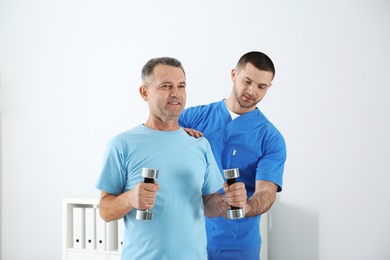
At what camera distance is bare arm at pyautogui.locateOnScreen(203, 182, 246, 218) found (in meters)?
1.50

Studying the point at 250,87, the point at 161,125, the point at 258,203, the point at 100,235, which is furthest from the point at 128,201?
the point at 100,235

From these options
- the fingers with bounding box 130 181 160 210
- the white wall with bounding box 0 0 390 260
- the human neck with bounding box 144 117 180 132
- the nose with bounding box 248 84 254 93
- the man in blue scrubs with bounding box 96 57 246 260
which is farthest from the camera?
the white wall with bounding box 0 0 390 260

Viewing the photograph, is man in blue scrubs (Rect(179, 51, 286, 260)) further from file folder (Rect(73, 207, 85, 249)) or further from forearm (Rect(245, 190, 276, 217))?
file folder (Rect(73, 207, 85, 249))

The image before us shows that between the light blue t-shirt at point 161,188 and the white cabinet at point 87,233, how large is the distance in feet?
5.43

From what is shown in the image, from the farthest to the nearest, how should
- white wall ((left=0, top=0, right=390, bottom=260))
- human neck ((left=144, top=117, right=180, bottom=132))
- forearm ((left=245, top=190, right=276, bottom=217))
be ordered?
1. white wall ((left=0, top=0, right=390, bottom=260))
2. forearm ((left=245, top=190, right=276, bottom=217))
3. human neck ((left=144, top=117, right=180, bottom=132))

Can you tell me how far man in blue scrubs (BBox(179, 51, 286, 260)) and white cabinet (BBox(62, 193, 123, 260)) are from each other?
1.31 m

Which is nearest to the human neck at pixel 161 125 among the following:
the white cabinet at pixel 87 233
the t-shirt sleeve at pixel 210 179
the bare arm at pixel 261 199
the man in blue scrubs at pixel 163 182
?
the man in blue scrubs at pixel 163 182

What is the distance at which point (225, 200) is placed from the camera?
60.4 inches

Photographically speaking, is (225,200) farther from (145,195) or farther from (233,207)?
(145,195)

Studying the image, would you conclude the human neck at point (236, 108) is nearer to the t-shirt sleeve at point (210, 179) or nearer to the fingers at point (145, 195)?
the t-shirt sleeve at point (210, 179)

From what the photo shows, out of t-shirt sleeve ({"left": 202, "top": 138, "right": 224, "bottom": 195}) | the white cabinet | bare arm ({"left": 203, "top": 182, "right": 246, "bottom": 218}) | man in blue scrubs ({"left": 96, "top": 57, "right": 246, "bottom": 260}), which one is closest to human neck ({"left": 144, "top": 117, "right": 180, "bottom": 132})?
man in blue scrubs ({"left": 96, "top": 57, "right": 246, "bottom": 260})

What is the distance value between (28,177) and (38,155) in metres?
0.19

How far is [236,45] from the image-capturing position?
3.30 metres

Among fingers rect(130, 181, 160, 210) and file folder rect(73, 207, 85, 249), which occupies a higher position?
fingers rect(130, 181, 160, 210)
